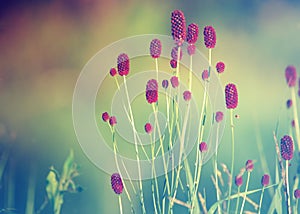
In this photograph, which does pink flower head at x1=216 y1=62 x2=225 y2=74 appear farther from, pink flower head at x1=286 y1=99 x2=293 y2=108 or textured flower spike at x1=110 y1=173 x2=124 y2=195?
textured flower spike at x1=110 y1=173 x2=124 y2=195

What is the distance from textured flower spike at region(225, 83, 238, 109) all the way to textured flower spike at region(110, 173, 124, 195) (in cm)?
42

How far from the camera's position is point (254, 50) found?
5.17ft

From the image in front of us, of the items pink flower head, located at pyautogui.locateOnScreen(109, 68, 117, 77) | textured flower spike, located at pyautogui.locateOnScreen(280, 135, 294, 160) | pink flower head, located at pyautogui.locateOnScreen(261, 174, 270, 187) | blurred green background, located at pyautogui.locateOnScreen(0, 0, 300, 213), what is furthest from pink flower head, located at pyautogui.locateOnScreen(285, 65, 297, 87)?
pink flower head, located at pyautogui.locateOnScreen(109, 68, 117, 77)

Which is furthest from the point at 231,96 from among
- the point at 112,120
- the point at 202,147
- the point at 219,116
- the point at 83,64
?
the point at 83,64

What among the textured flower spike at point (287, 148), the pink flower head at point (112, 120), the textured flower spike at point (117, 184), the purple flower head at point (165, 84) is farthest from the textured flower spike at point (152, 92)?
the textured flower spike at point (287, 148)

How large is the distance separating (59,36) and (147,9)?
33 centimetres

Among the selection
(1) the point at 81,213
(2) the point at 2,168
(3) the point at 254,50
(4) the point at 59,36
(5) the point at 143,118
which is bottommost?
(1) the point at 81,213

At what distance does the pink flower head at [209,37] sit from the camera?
1.55 metres

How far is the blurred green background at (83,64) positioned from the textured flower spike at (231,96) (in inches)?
2.1

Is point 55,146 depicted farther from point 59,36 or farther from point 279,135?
point 279,135

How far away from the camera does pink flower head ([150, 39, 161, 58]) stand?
5.23ft

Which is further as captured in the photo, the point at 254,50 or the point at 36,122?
the point at 36,122

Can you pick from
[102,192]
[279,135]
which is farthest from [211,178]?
[102,192]

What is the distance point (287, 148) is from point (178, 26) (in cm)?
51
